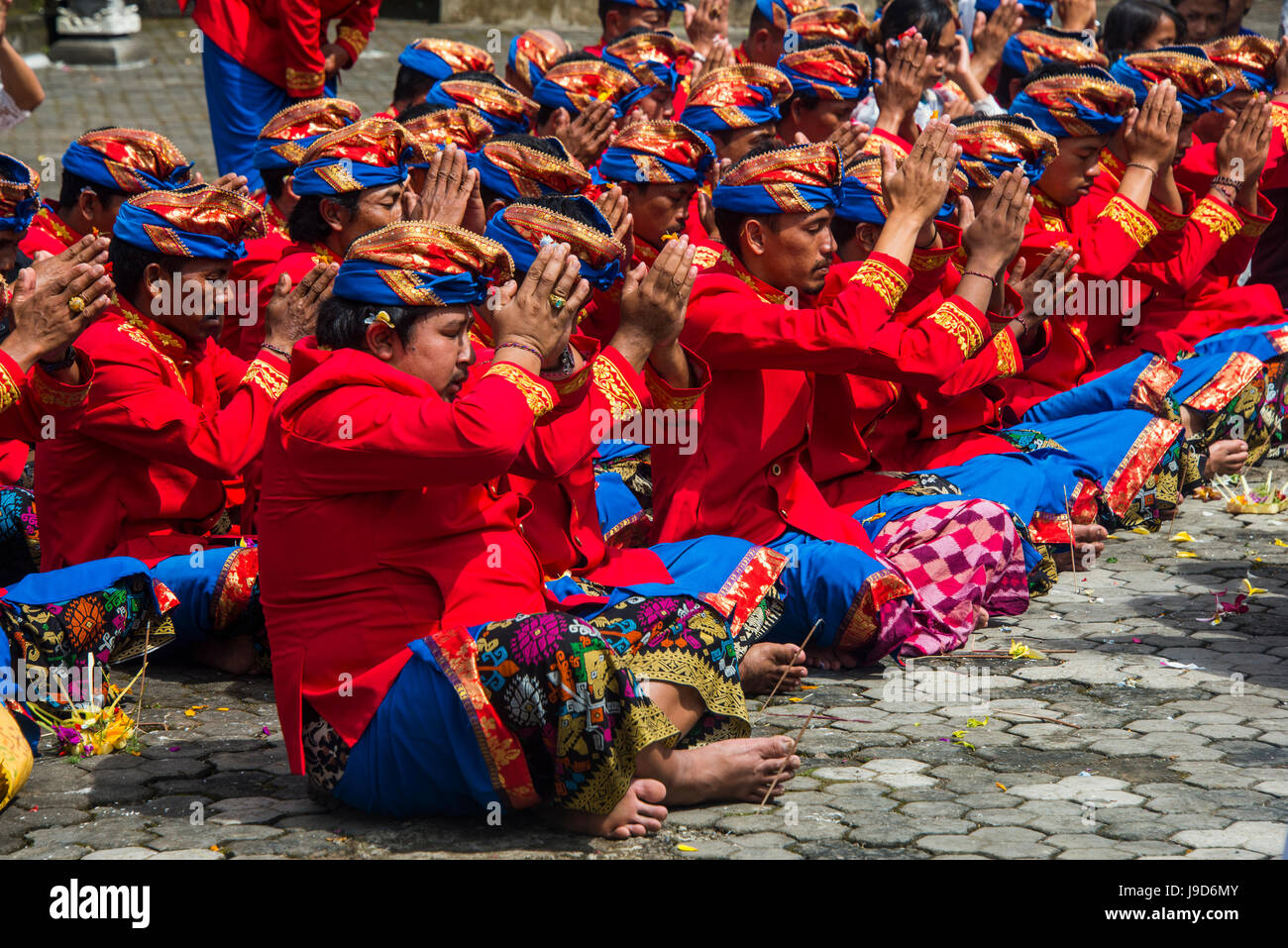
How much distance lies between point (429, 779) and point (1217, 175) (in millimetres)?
5481

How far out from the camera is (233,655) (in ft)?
17.9

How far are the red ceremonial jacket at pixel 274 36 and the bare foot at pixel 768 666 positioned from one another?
17.1ft

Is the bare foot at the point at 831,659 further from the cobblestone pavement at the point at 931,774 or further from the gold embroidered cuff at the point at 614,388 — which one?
the gold embroidered cuff at the point at 614,388

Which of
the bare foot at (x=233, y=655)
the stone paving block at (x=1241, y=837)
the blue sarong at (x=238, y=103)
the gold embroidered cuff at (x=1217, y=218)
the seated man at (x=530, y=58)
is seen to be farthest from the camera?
the seated man at (x=530, y=58)

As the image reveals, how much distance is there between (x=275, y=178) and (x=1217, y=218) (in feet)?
14.2

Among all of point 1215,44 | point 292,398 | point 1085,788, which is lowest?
point 1085,788

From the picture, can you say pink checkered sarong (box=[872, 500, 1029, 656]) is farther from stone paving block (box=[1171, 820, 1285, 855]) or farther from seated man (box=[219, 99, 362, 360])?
seated man (box=[219, 99, 362, 360])

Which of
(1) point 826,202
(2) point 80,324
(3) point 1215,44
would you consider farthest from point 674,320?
(3) point 1215,44

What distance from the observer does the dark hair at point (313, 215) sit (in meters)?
6.08

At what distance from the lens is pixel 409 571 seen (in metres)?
4.05

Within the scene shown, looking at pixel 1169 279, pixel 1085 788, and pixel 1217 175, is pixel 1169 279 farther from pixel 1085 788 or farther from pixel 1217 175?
pixel 1085 788

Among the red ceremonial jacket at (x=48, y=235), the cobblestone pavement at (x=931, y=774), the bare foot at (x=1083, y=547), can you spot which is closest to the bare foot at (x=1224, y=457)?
the bare foot at (x=1083, y=547)

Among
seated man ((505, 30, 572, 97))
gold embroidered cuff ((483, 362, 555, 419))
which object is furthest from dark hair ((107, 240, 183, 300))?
seated man ((505, 30, 572, 97))

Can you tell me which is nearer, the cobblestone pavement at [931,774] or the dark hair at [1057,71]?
the cobblestone pavement at [931,774]
